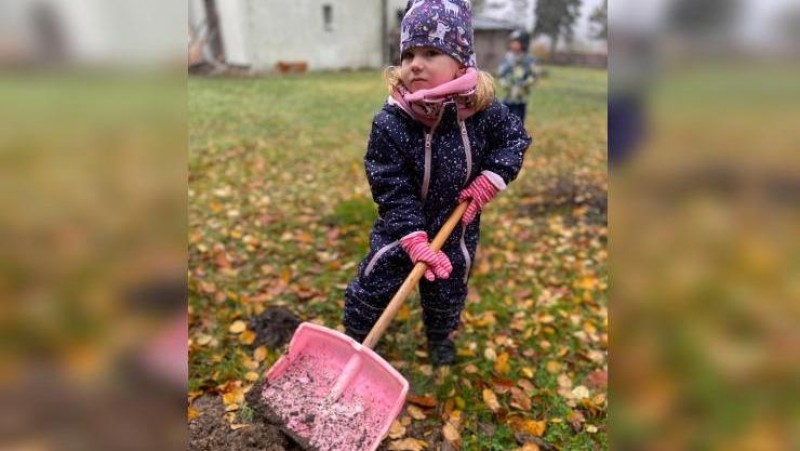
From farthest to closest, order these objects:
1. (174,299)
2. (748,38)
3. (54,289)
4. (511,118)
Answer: (511,118), (174,299), (54,289), (748,38)

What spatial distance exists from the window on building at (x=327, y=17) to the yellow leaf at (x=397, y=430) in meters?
21.2

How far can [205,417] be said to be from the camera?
2.58 m

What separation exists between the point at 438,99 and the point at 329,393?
133 centimetres

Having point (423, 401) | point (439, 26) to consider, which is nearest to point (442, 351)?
point (423, 401)

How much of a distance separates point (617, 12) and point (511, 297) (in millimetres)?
3246

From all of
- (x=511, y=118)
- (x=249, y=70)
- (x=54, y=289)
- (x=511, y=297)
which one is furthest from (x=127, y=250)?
(x=249, y=70)

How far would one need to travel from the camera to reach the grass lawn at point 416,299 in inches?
112

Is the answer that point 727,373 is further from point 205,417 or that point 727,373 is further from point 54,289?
point 205,417

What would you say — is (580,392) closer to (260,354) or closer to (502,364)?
(502,364)

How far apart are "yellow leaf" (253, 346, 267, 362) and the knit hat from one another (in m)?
1.87

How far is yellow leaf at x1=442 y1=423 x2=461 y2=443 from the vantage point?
Answer: 2613 millimetres

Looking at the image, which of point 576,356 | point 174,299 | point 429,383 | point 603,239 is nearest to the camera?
point 174,299

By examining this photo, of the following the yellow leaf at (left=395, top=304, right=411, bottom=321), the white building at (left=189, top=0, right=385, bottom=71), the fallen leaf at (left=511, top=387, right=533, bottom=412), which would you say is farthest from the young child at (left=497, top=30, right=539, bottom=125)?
the white building at (left=189, top=0, right=385, bottom=71)

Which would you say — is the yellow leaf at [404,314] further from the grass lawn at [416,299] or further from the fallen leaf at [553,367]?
the fallen leaf at [553,367]
